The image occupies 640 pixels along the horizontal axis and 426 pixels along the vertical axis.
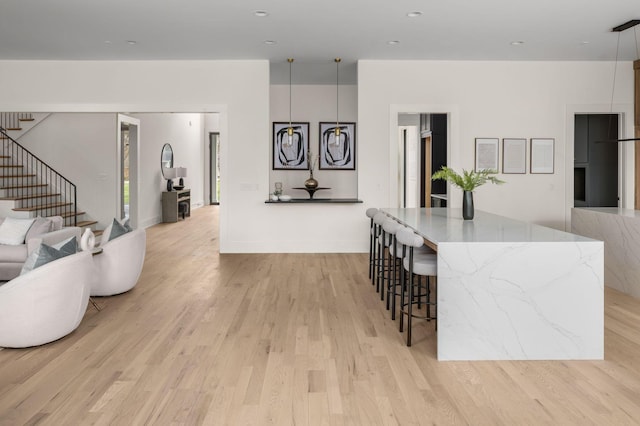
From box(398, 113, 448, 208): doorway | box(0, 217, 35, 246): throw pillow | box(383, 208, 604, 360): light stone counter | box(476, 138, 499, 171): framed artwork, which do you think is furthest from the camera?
box(398, 113, 448, 208): doorway

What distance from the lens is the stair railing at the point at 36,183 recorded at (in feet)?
29.7

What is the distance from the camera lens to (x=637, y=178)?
776 centimetres

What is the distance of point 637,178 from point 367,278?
4492 millimetres

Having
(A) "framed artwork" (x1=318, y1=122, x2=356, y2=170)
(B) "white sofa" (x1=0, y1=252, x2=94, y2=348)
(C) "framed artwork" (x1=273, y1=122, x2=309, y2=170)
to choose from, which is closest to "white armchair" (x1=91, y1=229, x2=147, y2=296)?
(B) "white sofa" (x1=0, y1=252, x2=94, y2=348)

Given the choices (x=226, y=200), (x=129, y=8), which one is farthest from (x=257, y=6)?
(x=226, y=200)

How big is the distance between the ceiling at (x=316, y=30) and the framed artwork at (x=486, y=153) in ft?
3.77

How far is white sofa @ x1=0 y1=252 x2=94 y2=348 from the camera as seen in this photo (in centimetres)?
345

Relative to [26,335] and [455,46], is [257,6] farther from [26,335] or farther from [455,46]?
[26,335]

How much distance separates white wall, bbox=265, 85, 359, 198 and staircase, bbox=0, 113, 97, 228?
362 centimetres

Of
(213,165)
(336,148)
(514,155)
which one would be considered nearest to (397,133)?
(514,155)

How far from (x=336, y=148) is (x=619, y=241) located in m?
5.62

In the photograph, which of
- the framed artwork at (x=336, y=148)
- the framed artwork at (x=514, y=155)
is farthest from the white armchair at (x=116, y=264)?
the framed artwork at (x=336, y=148)

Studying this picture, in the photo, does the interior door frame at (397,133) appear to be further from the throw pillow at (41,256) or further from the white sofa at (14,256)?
the throw pillow at (41,256)

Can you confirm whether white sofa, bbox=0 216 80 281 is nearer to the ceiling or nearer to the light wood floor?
the light wood floor
